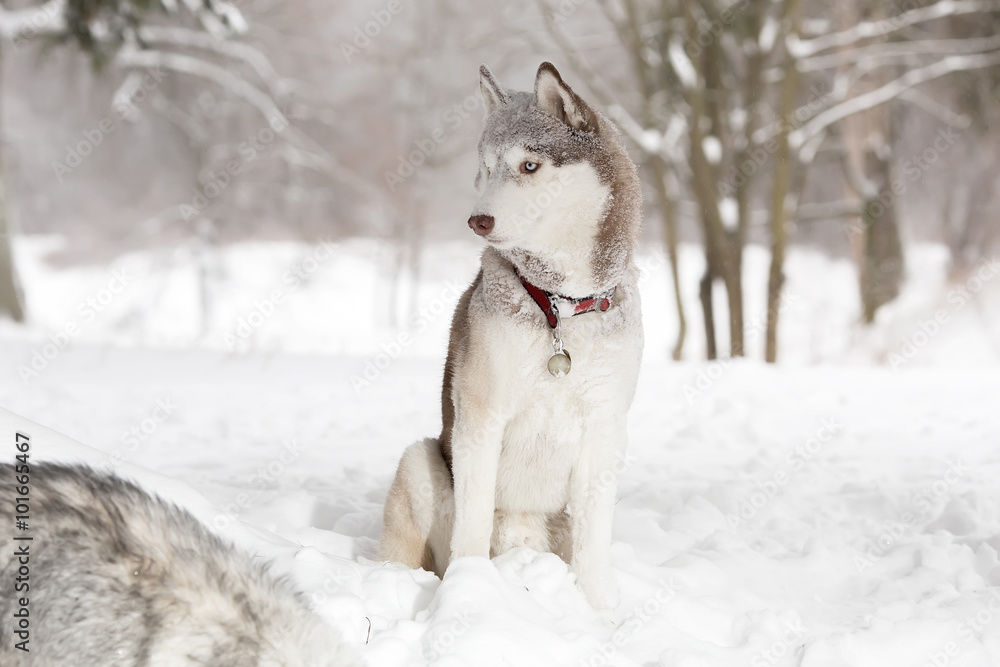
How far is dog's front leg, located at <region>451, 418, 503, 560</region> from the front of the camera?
8.43 feet

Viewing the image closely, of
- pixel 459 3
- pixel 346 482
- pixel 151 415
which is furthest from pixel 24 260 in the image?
pixel 346 482

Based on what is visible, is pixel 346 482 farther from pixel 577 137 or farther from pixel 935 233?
pixel 935 233

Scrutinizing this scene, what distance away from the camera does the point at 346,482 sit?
4.52m

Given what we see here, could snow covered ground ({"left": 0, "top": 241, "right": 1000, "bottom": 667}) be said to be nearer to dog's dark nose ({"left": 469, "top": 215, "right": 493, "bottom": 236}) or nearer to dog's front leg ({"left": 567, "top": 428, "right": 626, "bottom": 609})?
dog's front leg ({"left": 567, "top": 428, "right": 626, "bottom": 609})

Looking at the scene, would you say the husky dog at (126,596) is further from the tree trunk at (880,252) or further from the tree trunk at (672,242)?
the tree trunk at (880,252)

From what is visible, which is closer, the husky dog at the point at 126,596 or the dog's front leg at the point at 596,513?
the husky dog at the point at 126,596

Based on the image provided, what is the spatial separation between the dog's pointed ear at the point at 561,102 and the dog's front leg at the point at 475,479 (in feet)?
3.31

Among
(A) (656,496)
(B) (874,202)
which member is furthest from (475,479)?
(B) (874,202)

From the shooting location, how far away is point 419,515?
288 cm

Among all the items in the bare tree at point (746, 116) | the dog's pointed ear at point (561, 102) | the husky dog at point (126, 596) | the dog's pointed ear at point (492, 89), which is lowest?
the husky dog at point (126, 596)

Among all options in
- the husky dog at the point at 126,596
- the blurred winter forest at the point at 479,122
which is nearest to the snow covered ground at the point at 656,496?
the husky dog at the point at 126,596

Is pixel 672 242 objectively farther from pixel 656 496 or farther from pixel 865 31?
pixel 656 496

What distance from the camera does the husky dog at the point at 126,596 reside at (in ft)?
5.23

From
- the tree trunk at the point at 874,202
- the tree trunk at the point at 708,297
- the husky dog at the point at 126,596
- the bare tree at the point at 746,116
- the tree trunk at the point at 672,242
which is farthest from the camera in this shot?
the tree trunk at the point at 874,202
